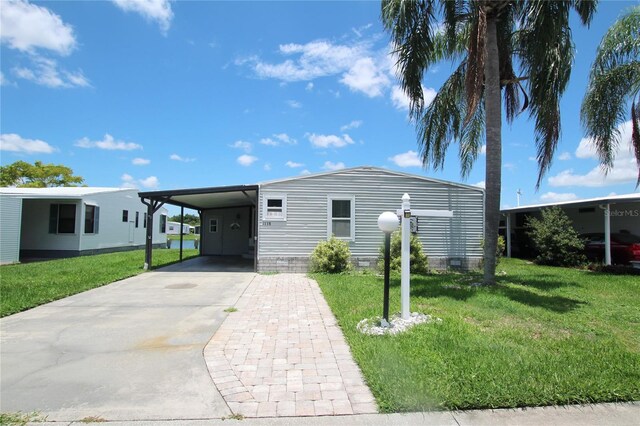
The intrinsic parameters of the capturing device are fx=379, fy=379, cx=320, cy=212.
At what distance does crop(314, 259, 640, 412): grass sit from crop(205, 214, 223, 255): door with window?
43.3 feet

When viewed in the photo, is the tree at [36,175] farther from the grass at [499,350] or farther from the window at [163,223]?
the grass at [499,350]

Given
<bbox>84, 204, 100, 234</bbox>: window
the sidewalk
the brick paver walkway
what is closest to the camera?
the sidewalk

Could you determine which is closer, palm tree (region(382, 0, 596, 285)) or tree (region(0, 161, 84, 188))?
palm tree (region(382, 0, 596, 285))

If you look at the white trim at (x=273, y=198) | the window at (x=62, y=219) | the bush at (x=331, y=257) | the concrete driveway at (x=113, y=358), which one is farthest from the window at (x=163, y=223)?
the concrete driveway at (x=113, y=358)

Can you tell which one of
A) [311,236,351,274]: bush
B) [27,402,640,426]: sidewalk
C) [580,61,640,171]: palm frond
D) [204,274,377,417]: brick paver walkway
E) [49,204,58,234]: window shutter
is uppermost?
[580,61,640,171]: palm frond

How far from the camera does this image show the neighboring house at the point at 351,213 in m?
12.3

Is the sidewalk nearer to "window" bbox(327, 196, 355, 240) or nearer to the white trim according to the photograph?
the white trim

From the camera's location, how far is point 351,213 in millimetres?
12648

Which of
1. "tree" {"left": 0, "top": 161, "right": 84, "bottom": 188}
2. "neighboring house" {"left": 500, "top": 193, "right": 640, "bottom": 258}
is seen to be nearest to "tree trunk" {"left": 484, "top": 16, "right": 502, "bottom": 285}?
"neighboring house" {"left": 500, "top": 193, "right": 640, "bottom": 258}

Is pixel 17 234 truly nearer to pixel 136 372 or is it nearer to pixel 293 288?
pixel 293 288

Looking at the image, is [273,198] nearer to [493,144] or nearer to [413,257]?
[413,257]

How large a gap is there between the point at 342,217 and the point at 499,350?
342 inches

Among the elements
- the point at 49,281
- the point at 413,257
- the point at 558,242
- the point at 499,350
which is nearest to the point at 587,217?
the point at 558,242

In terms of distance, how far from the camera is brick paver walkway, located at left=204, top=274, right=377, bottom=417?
315 centimetres
